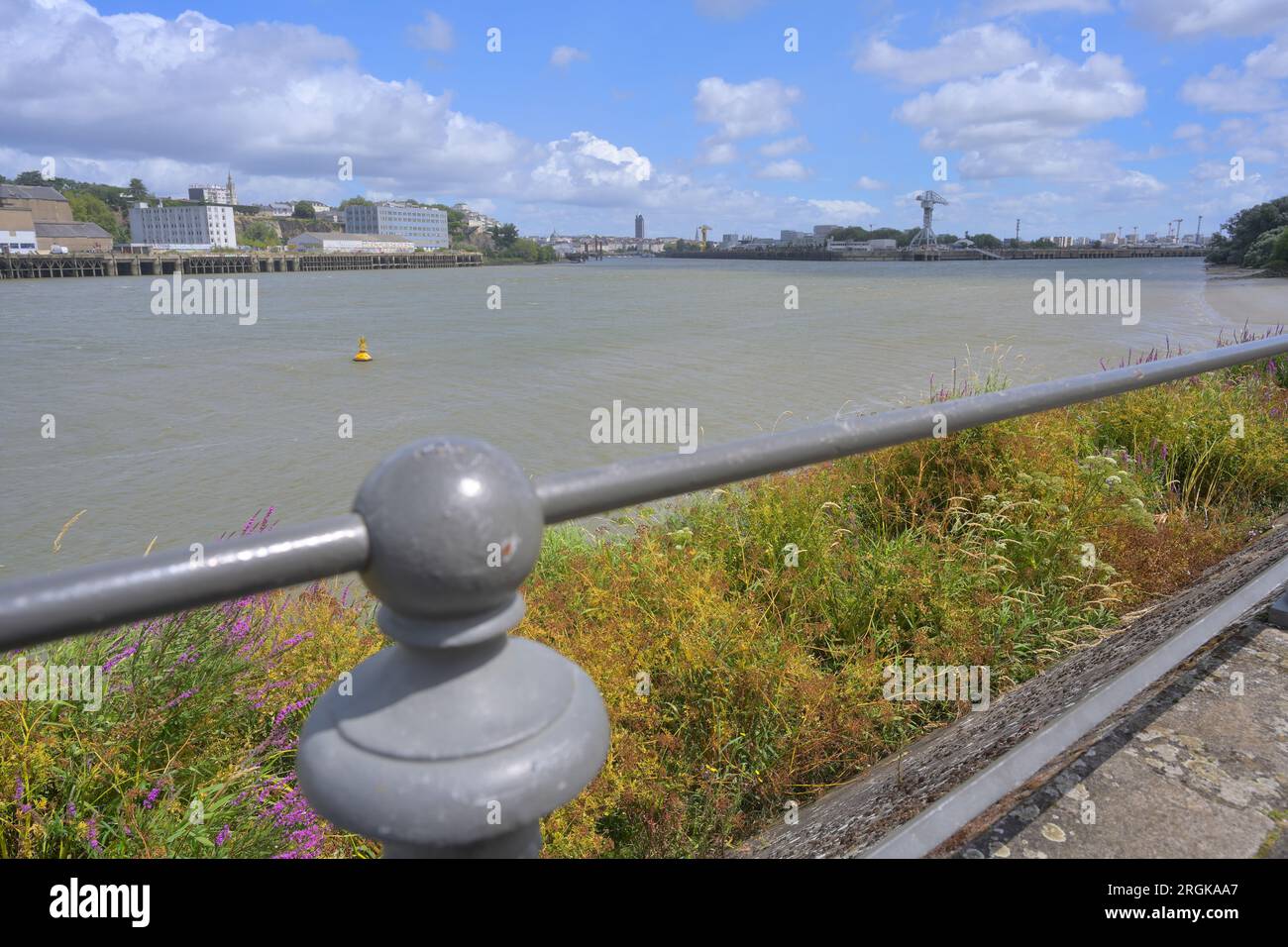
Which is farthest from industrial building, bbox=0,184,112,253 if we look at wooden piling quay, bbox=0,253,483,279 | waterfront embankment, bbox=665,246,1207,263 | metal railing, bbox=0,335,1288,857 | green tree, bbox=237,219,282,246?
metal railing, bbox=0,335,1288,857

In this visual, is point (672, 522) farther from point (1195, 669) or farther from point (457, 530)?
point (457, 530)

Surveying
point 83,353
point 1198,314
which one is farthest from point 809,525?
point 1198,314

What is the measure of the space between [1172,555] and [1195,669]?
2559 millimetres

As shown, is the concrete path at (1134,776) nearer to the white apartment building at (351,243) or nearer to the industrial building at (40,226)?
the industrial building at (40,226)

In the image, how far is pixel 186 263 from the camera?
120 metres

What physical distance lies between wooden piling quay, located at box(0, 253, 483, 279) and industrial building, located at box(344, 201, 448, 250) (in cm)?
1747

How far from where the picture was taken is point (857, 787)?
3182 millimetres

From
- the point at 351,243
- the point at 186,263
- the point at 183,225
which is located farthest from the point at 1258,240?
the point at 183,225

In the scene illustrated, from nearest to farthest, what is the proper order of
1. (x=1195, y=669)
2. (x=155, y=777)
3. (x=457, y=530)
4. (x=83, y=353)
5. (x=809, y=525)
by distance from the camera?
1. (x=457, y=530)
2. (x=1195, y=669)
3. (x=155, y=777)
4. (x=809, y=525)
5. (x=83, y=353)

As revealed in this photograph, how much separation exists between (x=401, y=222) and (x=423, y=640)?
18839cm

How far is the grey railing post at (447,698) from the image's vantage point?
838 millimetres

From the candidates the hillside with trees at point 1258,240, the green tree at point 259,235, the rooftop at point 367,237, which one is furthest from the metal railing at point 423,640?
the green tree at point 259,235
